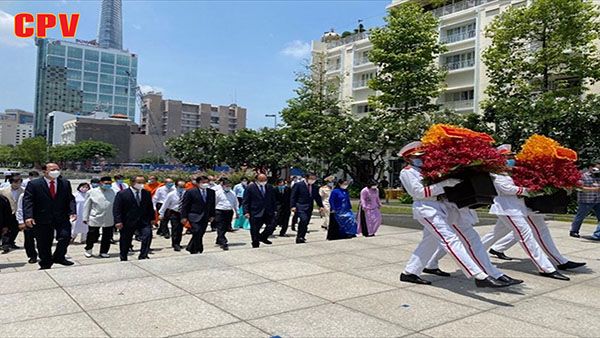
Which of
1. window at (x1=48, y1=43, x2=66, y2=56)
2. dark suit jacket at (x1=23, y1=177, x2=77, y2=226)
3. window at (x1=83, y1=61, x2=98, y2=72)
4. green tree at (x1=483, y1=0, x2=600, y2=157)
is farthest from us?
window at (x1=83, y1=61, x2=98, y2=72)

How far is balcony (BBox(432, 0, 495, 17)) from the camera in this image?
42781mm

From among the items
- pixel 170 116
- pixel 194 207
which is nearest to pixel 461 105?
pixel 194 207

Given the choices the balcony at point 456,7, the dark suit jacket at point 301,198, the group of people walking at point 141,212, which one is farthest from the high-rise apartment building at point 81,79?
the dark suit jacket at point 301,198

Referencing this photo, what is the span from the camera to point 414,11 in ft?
122

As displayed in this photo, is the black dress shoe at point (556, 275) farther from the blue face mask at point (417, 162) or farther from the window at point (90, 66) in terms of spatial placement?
the window at point (90, 66)

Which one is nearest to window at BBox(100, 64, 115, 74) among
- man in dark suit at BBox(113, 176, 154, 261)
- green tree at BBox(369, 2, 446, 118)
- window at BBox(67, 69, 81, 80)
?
window at BBox(67, 69, 81, 80)

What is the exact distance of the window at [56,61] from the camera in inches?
6457

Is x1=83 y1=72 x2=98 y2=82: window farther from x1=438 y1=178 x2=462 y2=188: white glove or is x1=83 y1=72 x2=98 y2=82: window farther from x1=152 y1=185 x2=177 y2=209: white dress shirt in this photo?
x1=438 y1=178 x2=462 y2=188: white glove

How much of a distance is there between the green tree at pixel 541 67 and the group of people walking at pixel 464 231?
63.1 ft

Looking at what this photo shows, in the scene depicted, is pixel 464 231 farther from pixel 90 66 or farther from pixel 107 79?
pixel 107 79

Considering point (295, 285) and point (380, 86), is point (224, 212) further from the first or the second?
point (380, 86)

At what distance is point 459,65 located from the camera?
4350 cm

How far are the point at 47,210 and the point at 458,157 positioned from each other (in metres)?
6.26

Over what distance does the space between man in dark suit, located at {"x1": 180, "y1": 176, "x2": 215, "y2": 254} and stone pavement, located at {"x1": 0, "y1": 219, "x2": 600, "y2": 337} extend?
172 centimetres
